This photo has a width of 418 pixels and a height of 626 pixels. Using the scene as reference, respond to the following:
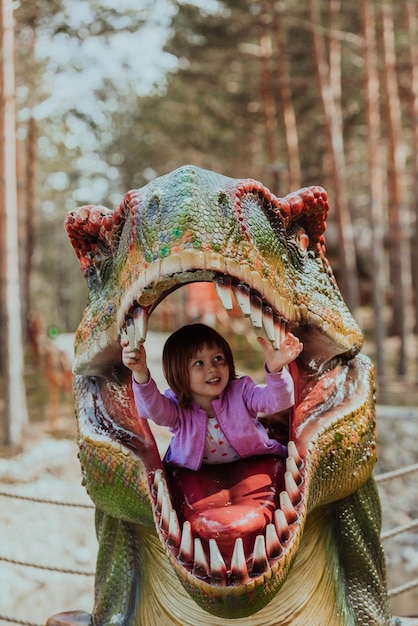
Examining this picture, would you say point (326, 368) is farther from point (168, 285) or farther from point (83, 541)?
point (83, 541)

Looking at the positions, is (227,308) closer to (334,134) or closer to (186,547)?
(186,547)

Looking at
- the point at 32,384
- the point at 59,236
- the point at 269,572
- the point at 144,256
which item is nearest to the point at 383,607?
the point at 269,572

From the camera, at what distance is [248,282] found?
1.62 meters

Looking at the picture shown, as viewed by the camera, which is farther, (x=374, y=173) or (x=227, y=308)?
(x=374, y=173)

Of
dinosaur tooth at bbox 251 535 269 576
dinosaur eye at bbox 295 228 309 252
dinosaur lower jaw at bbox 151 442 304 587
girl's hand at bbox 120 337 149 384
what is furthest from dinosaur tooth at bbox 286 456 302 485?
dinosaur eye at bbox 295 228 309 252

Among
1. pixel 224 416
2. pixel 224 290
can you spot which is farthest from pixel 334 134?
pixel 224 290

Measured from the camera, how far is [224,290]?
1584 mm

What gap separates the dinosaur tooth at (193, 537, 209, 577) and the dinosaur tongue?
6 centimetres

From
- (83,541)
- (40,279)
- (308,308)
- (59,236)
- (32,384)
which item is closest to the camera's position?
(308,308)

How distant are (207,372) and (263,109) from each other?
17.9 m

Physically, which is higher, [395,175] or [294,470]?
[395,175]

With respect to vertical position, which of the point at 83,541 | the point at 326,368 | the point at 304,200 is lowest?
the point at 83,541

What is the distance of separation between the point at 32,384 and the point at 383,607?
15001mm

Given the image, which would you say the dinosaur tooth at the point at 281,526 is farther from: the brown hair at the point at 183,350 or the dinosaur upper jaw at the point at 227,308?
the brown hair at the point at 183,350
